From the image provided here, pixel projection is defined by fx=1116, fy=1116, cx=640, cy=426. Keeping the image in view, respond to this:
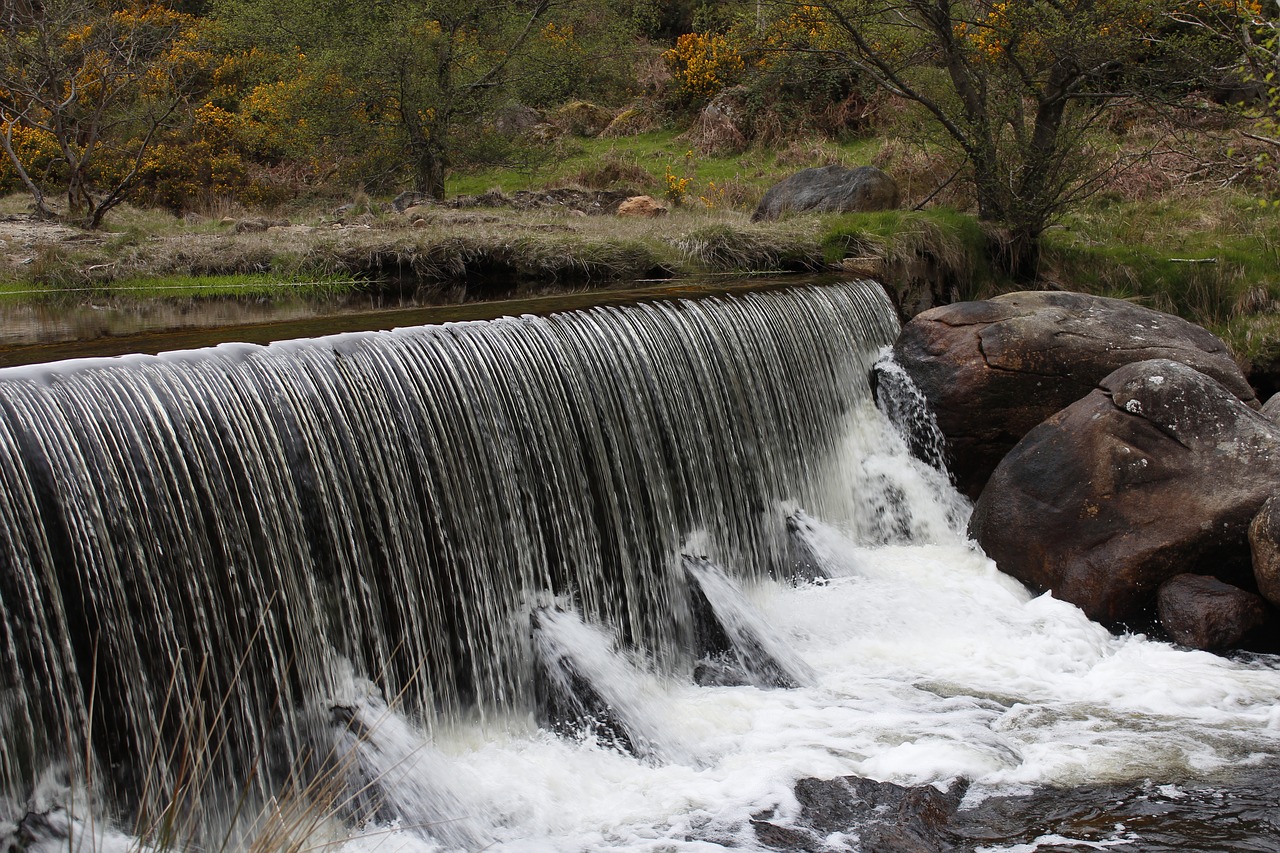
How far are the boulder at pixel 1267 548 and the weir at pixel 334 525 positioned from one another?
305cm

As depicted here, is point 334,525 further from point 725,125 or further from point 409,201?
point 725,125

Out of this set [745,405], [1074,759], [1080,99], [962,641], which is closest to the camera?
[1074,759]

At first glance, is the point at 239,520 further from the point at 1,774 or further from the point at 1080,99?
the point at 1080,99

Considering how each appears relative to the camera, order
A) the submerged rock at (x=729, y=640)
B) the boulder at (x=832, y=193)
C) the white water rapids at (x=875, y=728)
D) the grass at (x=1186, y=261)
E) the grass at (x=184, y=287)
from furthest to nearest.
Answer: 1. the boulder at (x=832, y=193)
2. the grass at (x=1186, y=261)
3. the grass at (x=184, y=287)
4. the submerged rock at (x=729, y=640)
5. the white water rapids at (x=875, y=728)

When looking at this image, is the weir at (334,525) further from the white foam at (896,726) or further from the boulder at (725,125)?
the boulder at (725,125)

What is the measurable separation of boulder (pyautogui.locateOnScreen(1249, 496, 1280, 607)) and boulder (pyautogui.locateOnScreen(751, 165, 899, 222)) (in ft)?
23.4

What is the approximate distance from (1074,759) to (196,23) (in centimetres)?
2816

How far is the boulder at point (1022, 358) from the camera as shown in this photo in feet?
29.3

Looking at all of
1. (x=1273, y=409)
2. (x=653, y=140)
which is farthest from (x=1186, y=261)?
(x=653, y=140)

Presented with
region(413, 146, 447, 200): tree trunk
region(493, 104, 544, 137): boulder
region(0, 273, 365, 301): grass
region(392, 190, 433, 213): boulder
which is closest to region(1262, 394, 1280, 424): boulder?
region(0, 273, 365, 301): grass

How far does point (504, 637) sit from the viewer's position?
20.1 ft

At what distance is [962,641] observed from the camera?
7.12 m

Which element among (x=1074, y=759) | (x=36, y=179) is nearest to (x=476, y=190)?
(x=36, y=179)

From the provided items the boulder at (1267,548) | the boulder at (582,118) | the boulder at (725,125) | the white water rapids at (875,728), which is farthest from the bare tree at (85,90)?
the boulder at (1267,548)
